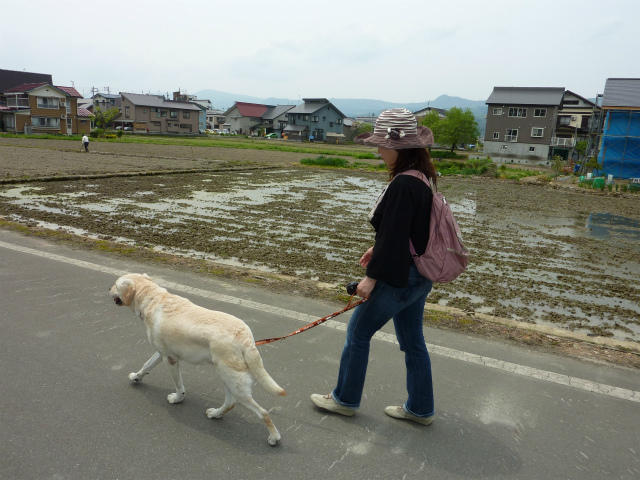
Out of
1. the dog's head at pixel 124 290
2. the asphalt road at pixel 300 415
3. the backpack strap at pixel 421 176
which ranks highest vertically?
the backpack strap at pixel 421 176

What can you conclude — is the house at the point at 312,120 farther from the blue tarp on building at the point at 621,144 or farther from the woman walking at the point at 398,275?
Result: the woman walking at the point at 398,275

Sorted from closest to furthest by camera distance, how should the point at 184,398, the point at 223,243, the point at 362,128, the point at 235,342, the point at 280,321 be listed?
the point at 235,342, the point at 184,398, the point at 280,321, the point at 223,243, the point at 362,128

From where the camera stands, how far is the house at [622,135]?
2538 centimetres

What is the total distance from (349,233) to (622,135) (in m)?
24.1

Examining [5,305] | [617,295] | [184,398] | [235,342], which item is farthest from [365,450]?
[617,295]

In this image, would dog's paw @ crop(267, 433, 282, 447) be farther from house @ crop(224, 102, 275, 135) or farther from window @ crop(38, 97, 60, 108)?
house @ crop(224, 102, 275, 135)

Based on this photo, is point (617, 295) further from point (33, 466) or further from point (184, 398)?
point (33, 466)

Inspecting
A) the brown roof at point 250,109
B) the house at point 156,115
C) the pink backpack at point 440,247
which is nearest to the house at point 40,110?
the house at point 156,115

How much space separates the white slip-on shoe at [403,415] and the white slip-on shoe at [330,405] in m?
0.23

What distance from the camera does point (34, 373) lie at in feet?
10.2

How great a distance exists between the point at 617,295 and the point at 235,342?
5764 mm

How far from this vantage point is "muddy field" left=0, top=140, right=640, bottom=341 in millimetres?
5699

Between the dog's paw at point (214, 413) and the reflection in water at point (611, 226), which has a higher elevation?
the reflection in water at point (611, 226)

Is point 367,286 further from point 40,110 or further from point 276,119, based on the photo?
point 276,119
